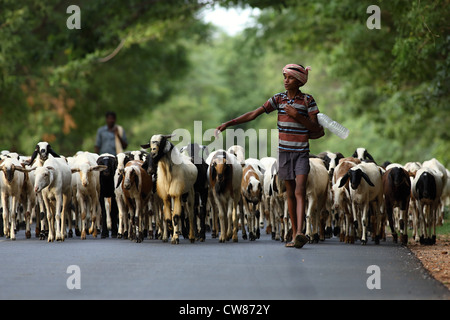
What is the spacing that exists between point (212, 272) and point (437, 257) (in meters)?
5.16

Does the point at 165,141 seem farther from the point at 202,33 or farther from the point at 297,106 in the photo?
the point at 202,33

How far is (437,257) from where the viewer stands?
17141mm

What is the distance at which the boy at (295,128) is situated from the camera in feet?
55.4

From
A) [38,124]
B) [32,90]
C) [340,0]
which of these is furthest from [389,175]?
[38,124]

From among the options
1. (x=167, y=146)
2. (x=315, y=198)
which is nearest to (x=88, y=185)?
(x=167, y=146)

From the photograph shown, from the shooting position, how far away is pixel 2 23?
37531 millimetres

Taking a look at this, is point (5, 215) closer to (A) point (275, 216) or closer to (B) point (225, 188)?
(B) point (225, 188)

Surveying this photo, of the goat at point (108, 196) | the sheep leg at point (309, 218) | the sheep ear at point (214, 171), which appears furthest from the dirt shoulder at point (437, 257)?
the goat at point (108, 196)

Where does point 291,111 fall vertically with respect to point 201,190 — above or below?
above

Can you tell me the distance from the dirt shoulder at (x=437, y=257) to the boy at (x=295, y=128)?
2.07 m

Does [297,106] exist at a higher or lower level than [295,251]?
higher

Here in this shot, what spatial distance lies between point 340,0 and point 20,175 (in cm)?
1519

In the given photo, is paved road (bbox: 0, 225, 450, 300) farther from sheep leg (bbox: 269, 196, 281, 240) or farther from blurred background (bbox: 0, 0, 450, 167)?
blurred background (bbox: 0, 0, 450, 167)

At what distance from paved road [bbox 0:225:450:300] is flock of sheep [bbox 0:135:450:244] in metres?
Answer: 1.24
